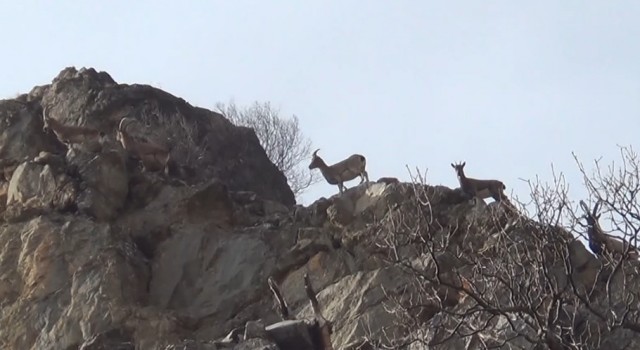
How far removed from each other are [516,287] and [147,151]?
14.1 metres

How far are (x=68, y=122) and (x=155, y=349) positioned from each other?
34.3 ft

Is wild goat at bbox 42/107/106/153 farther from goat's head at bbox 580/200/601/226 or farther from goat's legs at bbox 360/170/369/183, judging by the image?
goat's head at bbox 580/200/601/226

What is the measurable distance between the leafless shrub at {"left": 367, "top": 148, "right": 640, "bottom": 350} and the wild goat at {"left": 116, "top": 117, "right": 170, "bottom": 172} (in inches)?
262

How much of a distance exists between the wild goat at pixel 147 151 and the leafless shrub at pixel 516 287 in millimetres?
6649

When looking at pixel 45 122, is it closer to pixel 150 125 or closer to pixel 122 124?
pixel 122 124

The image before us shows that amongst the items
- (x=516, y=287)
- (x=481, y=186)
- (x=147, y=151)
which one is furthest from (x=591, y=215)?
(x=147, y=151)

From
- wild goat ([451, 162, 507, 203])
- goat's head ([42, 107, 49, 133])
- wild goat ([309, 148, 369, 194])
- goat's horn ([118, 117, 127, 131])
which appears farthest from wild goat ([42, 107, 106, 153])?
wild goat ([451, 162, 507, 203])

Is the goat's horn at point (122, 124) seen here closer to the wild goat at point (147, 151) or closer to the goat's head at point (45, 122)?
the wild goat at point (147, 151)

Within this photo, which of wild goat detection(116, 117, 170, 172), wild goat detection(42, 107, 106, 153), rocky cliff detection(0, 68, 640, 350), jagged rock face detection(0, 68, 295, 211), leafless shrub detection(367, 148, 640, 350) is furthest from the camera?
jagged rock face detection(0, 68, 295, 211)

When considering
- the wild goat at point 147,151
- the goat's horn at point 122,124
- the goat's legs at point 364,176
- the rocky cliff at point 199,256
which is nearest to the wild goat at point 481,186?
the rocky cliff at point 199,256

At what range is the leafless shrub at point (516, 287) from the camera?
16156mm

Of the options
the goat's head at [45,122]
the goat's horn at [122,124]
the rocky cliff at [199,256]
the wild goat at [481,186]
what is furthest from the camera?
the goat's head at [45,122]

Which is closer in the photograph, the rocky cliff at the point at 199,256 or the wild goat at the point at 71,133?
the rocky cliff at the point at 199,256

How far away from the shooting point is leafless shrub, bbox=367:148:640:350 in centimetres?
1616
